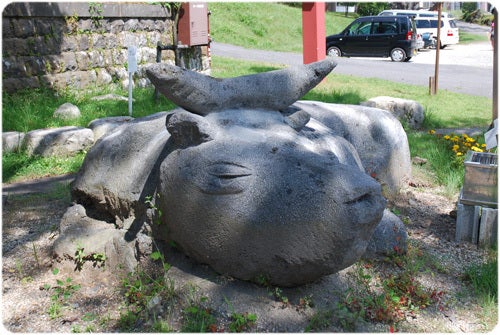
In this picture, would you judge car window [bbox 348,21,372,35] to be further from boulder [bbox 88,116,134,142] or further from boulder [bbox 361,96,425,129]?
boulder [bbox 88,116,134,142]

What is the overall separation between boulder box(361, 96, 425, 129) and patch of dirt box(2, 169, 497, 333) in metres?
4.53

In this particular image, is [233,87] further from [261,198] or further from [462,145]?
[462,145]

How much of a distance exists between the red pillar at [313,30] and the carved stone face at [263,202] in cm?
934

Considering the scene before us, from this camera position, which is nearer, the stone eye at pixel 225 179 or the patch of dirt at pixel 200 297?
the stone eye at pixel 225 179

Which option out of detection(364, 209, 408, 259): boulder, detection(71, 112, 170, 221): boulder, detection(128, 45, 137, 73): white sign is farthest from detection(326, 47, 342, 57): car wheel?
detection(364, 209, 408, 259): boulder

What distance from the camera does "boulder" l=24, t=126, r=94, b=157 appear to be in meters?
7.38

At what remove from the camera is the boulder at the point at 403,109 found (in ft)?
29.1

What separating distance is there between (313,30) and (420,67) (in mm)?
8018

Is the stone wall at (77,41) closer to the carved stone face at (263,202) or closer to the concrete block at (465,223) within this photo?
the carved stone face at (263,202)

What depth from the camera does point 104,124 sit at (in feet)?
26.0

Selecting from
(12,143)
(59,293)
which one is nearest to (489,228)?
(59,293)

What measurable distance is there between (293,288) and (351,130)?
6.57ft

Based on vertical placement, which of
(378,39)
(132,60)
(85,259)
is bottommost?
(85,259)

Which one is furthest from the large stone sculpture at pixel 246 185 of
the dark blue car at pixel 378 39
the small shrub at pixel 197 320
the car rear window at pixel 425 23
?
the car rear window at pixel 425 23
